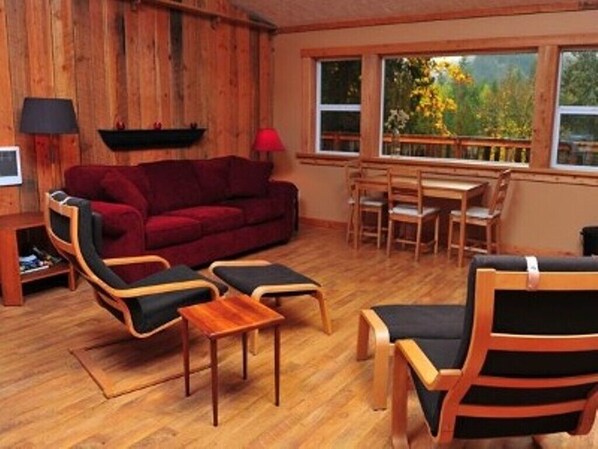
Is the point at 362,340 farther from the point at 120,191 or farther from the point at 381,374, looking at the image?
the point at 120,191

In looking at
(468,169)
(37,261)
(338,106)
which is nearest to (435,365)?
(37,261)

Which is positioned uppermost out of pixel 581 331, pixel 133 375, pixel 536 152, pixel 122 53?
pixel 122 53

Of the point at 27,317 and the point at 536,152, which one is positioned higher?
the point at 536,152

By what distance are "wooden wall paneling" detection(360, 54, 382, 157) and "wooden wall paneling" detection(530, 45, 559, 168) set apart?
5.70 ft

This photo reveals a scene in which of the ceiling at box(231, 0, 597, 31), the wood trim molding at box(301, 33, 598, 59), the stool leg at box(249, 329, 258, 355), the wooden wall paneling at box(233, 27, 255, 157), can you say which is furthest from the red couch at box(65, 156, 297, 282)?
the ceiling at box(231, 0, 597, 31)

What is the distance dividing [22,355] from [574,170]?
4.84m

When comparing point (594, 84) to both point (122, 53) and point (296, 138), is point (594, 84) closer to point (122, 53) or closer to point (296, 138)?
point (296, 138)

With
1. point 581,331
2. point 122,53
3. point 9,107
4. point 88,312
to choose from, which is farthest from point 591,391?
point 122,53

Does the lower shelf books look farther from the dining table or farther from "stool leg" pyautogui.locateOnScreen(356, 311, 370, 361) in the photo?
the dining table

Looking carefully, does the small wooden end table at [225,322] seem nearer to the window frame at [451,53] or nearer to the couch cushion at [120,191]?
the couch cushion at [120,191]

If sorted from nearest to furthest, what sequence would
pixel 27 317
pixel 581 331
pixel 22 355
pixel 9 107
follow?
1. pixel 581 331
2. pixel 22 355
3. pixel 27 317
4. pixel 9 107

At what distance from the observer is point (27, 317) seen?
3.74m

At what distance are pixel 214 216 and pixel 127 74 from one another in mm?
1601

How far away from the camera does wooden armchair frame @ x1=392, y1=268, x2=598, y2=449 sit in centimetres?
156
